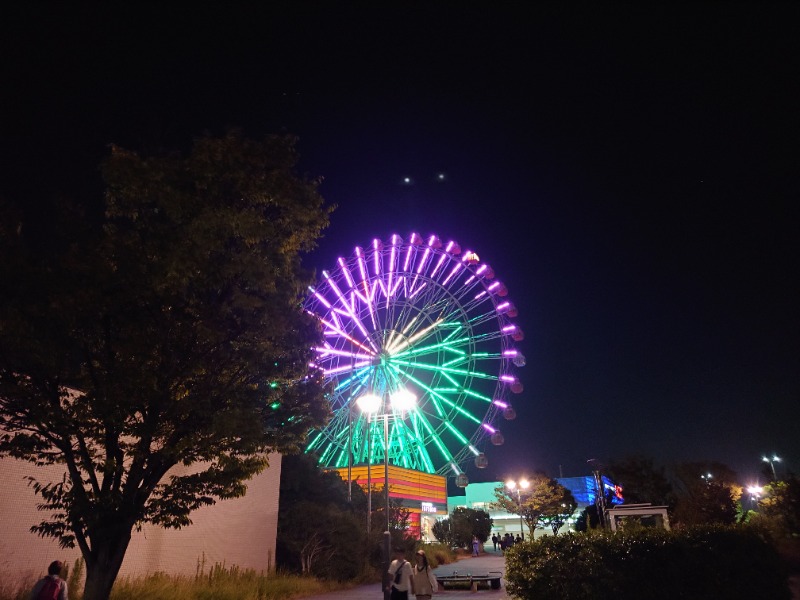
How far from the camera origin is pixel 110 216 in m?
8.29

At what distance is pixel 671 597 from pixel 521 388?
21371 millimetres

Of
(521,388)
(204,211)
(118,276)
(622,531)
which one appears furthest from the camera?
(521,388)

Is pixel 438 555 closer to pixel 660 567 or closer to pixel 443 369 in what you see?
pixel 443 369

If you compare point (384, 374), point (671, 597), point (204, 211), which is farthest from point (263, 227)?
point (384, 374)

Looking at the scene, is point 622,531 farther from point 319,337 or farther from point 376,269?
point 376,269

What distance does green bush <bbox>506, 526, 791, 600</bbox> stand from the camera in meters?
8.57

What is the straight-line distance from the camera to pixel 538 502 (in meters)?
43.3

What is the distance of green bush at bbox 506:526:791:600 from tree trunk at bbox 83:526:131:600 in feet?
22.6

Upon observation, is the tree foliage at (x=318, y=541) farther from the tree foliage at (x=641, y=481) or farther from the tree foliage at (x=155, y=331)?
the tree foliage at (x=641, y=481)

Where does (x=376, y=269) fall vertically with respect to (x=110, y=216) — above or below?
above

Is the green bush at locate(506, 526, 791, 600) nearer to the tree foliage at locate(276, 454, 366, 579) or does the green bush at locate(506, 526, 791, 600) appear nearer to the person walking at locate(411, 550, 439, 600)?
the person walking at locate(411, 550, 439, 600)

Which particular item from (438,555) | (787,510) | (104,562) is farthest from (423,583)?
(787,510)

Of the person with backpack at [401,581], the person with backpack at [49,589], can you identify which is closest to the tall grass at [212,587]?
the person with backpack at [49,589]

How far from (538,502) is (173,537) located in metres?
35.5
